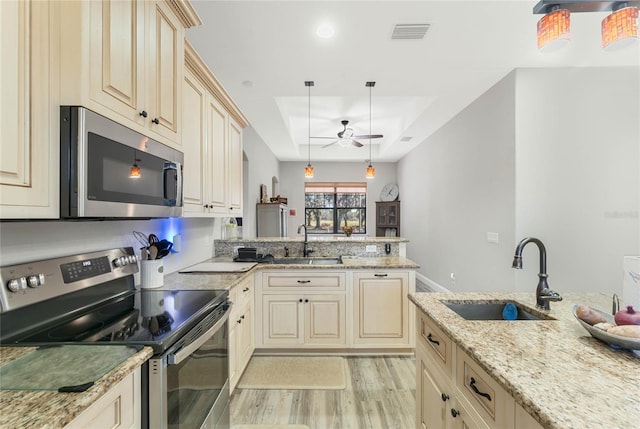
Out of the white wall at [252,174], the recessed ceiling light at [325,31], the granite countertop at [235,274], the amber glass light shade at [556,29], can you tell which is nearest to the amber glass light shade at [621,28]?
the amber glass light shade at [556,29]

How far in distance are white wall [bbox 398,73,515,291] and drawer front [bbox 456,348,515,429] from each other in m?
2.50

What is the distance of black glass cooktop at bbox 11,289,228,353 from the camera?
107 centimetres

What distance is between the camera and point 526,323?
1216 millimetres

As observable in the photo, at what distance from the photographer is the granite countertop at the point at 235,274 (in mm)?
1936

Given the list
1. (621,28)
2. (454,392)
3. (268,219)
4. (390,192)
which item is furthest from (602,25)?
(390,192)

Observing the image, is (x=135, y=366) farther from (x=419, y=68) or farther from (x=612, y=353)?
(x=419, y=68)

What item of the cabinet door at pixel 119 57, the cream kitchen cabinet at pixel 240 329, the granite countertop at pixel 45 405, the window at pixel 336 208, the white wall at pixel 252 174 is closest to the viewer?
the granite countertop at pixel 45 405

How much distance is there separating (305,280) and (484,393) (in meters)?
1.93

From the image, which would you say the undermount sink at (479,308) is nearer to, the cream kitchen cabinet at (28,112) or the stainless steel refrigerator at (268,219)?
the cream kitchen cabinet at (28,112)

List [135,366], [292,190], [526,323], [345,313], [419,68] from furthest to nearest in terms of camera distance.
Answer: [292,190] < [419,68] < [345,313] < [526,323] < [135,366]

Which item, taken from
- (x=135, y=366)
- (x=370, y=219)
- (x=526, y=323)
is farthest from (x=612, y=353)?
(x=370, y=219)

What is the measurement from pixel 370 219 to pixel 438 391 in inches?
281

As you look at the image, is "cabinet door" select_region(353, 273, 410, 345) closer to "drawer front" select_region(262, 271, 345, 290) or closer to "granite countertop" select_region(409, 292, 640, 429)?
"drawer front" select_region(262, 271, 345, 290)

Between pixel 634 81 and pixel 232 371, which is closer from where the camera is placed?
pixel 232 371
